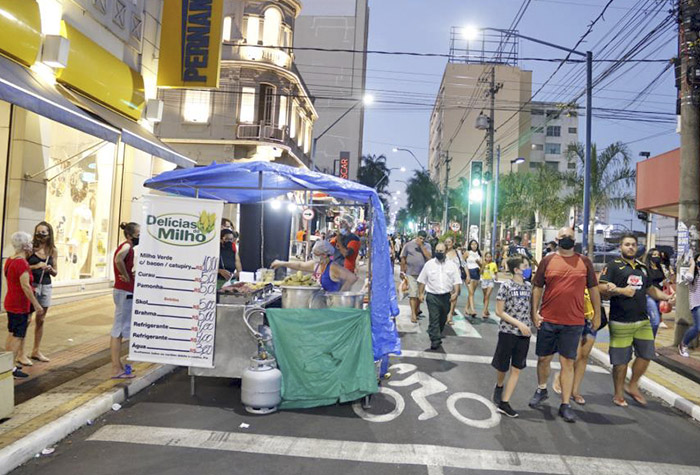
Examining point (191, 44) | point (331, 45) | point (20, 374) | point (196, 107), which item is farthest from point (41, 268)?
point (331, 45)

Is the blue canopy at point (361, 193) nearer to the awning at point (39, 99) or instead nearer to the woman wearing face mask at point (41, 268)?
the woman wearing face mask at point (41, 268)

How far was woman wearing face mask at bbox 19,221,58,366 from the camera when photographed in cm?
655

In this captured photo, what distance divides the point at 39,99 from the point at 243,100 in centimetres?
2098

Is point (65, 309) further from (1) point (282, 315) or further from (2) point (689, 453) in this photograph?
(2) point (689, 453)

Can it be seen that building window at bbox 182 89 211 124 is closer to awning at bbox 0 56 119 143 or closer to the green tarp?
awning at bbox 0 56 119 143

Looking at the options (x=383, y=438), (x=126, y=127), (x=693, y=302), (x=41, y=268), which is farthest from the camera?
(x=126, y=127)

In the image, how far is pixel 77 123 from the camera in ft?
28.3

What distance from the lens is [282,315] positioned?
5.73m

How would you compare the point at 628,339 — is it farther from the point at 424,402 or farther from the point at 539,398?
the point at 424,402

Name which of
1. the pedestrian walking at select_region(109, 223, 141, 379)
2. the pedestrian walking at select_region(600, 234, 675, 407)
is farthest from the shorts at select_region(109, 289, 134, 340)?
the pedestrian walking at select_region(600, 234, 675, 407)

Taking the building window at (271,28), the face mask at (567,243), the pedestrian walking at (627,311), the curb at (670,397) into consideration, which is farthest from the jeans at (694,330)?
the building window at (271,28)

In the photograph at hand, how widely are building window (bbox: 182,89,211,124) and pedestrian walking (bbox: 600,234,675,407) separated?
80.4 feet

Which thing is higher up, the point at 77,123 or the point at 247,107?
the point at 247,107

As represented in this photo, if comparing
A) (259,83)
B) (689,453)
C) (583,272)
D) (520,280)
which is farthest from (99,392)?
(259,83)
